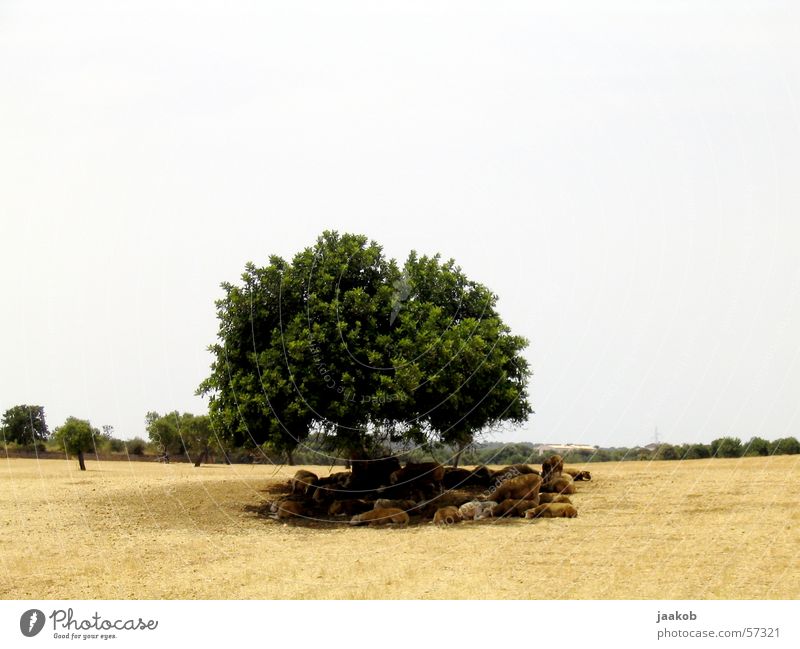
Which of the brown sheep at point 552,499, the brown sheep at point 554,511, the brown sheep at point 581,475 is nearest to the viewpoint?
the brown sheep at point 554,511

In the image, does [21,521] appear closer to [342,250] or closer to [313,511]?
[313,511]

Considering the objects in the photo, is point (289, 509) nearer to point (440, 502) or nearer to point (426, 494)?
point (426, 494)

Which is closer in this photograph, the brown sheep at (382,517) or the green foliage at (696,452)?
the brown sheep at (382,517)

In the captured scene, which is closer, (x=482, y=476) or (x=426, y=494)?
(x=426, y=494)

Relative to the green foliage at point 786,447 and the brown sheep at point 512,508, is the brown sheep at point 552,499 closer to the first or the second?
the brown sheep at point 512,508

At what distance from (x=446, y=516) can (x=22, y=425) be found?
37019mm

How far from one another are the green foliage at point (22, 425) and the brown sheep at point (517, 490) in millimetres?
35026

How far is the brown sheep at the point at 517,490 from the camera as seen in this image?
2236 cm

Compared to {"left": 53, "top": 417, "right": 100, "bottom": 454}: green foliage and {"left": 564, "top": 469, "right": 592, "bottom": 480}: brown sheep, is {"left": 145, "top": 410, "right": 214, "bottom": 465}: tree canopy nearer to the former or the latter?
{"left": 53, "top": 417, "right": 100, "bottom": 454}: green foliage

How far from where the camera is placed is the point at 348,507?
23.3m

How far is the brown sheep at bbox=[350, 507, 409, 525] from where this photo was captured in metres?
21.7

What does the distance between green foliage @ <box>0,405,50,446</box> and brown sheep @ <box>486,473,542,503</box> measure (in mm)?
35026

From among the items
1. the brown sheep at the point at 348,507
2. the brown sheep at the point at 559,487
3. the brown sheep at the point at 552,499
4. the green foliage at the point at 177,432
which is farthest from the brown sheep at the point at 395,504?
the green foliage at the point at 177,432

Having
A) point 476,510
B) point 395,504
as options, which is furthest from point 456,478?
point 476,510
